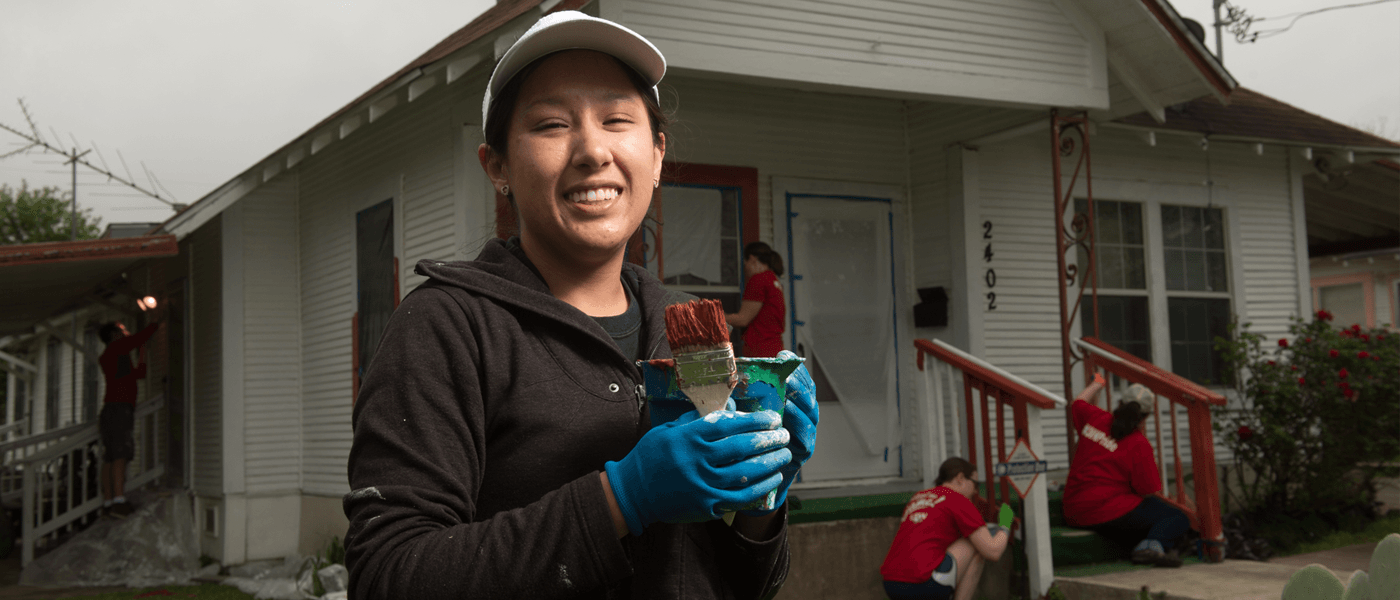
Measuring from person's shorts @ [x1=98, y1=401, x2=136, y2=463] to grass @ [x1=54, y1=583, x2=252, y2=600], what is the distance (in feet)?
7.34

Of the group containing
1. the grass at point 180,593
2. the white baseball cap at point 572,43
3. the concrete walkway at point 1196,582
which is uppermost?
the white baseball cap at point 572,43

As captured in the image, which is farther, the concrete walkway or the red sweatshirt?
the red sweatshirt

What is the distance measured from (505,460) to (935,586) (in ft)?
16.7

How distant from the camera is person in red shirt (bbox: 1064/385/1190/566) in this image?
23.0 feet

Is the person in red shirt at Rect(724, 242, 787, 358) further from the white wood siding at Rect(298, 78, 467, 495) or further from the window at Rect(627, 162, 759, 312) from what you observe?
the white wood siding at Rect(298, 78, 467, 495)

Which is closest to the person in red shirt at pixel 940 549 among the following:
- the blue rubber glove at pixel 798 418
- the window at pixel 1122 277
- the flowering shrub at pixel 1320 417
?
the flowering shrub at pixel 1320 417

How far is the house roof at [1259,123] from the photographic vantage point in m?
9.88

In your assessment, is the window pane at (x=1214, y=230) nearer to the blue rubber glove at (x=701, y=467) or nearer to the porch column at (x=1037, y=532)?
the porch column at (x=1037, y=532)

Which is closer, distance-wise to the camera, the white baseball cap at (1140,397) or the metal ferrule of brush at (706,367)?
the metal ferrule of brush at (706,367)

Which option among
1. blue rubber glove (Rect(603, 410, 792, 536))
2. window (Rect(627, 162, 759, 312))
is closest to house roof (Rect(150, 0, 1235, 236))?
window (Rect(627, 162, 759, 312))

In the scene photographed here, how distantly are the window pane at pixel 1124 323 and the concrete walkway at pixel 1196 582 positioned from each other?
10.4 ft

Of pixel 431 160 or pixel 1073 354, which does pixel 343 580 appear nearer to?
pixel 431 160

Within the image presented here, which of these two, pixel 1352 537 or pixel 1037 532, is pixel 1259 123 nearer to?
pixel 1352 537

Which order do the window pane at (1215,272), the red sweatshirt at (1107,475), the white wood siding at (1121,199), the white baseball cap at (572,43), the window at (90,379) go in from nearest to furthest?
the white baseball cap at (572,43), the red sweatshirt at (1107,475), the white wood siding at (1121,199), the window pane at (1215,272), the window at (90,379)
